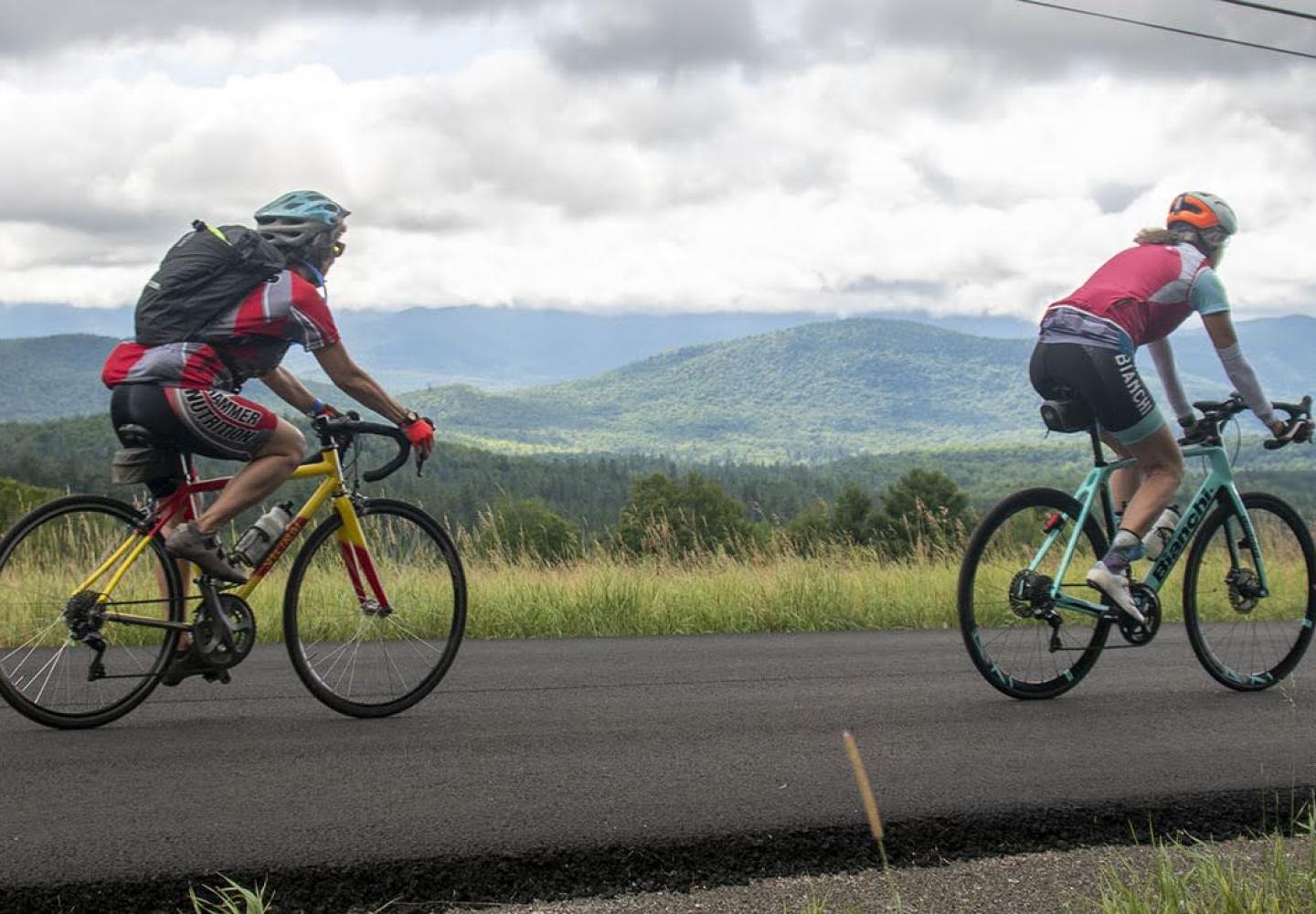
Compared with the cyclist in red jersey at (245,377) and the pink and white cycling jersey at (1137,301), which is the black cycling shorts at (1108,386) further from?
the cyclist in red jersey at (245,377)

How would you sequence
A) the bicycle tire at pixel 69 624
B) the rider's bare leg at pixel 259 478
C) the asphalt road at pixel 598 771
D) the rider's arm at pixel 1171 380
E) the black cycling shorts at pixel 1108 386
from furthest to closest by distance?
the rider's arm at pixel 1171 380 < the black cycling shorts at pixel 1108 386 < the rider's bare leg at pixel 259 478 < the bicycle tire at pixel 69 624 < the asphalt road at pixel 598 771

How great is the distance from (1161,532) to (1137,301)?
1.11m

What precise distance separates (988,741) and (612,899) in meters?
2.20

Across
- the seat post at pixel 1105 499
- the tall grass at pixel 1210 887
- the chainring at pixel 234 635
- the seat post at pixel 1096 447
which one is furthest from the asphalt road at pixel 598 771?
the seat post at pixel 1096 447

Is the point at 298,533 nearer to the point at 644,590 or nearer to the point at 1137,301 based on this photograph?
the point at 1137,301

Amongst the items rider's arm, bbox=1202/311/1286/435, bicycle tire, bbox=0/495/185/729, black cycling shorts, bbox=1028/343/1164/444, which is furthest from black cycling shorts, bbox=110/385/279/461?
rider's arm, bbox=1202/311/1286/435

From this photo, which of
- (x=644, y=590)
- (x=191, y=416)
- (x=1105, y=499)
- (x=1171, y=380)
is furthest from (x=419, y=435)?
(x=644, y=590)

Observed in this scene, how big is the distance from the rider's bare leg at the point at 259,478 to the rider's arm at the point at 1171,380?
406 centimetres

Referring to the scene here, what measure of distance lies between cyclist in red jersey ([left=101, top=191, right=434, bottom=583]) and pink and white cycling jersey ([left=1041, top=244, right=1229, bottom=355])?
2.93 metres

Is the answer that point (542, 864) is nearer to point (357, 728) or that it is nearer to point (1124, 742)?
point (357, 728)

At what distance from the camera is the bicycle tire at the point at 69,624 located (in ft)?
16.9

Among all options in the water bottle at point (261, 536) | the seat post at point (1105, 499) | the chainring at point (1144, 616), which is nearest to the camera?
the water bottle at point (261, 536)

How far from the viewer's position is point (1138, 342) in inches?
240

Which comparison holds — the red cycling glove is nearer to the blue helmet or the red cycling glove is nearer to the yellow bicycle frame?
the yellow bicycle frame
